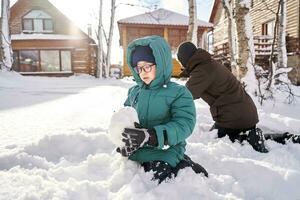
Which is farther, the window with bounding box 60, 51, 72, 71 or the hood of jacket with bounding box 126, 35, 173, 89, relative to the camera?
the window with bounding box 60, 51, 72, 71

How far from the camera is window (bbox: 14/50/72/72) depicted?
24.5 m

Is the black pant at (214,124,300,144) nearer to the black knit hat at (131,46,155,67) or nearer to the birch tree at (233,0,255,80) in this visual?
the black knit hat at (131,46,155,67)

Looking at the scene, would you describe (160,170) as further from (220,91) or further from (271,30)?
(271,30)

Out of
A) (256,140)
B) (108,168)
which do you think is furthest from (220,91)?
(108,168)

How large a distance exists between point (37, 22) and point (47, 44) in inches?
78.7

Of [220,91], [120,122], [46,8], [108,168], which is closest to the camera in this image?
[120,122]

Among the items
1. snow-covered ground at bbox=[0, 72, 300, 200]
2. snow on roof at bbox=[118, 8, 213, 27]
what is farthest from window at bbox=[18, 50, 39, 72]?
snow-covered ground at bbox=[0, 72, 300, 200]

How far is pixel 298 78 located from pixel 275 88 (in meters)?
8.39

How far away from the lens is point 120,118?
2.23 m

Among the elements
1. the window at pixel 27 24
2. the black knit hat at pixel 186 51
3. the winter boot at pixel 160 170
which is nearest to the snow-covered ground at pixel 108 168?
the winter boot at pixel 160 170

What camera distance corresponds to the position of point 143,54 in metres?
2.42

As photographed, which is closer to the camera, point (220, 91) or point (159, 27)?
point (220, 91)

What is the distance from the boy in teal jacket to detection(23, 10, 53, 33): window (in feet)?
78.4

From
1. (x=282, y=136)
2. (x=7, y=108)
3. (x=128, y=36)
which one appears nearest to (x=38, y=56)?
(x=128, y=36)
